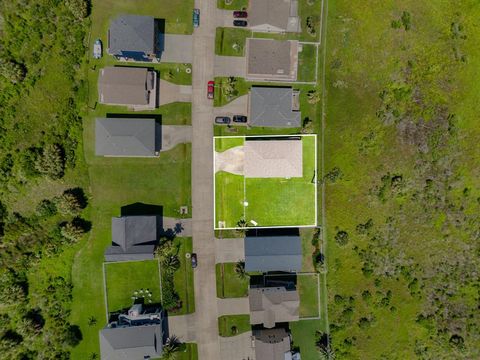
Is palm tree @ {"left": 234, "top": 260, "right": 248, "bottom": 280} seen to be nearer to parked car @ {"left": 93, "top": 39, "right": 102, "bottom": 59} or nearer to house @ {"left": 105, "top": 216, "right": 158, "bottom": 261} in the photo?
house @ {"left": 105, "top": 216, "right": 158, "bottom": 261}

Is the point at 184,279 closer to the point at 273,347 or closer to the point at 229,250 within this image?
the point at 229,250

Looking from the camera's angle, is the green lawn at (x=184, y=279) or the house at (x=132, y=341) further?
the green lawn at (x=184, y=279)

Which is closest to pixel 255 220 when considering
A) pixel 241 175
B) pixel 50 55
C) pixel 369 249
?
pixel 241 175

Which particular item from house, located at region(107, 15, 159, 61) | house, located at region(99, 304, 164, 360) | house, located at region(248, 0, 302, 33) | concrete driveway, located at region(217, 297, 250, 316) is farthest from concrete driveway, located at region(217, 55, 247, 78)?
house, located at region(99, 304, 164, 360)

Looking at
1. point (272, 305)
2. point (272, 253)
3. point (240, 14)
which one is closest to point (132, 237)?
point (272, 253)

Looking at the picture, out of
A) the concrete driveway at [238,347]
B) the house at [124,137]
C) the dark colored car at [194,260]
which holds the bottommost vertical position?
the concrete driveway at [238,347]

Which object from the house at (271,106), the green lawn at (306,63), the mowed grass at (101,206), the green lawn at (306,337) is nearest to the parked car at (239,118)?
the house at (271,106)

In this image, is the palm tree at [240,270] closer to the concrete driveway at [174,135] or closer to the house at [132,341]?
the house at [132,341]
